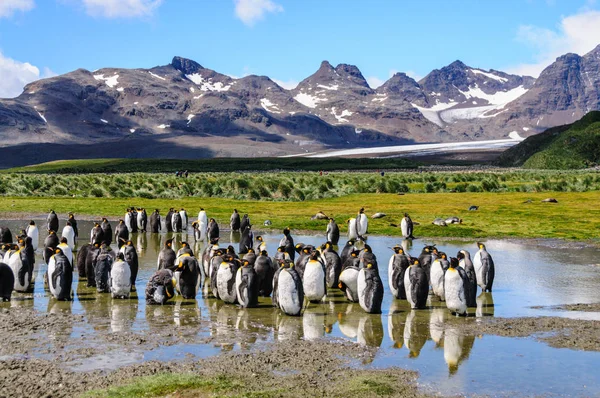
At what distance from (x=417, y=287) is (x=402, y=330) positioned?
1638mm

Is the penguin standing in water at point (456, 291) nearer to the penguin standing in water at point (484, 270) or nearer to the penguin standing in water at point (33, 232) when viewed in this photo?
the penguin standing in water at point (484, 270)

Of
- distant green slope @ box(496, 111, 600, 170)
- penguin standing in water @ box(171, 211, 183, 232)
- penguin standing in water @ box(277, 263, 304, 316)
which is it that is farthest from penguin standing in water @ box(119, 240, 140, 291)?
distant green slope @ box(496, 111, 600, 170)

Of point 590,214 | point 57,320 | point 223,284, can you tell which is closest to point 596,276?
point 223,284

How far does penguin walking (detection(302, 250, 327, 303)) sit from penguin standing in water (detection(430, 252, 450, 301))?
2.19 meters

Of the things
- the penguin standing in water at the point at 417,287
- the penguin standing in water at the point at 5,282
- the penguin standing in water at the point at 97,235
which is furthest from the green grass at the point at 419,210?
the penguin standing in water at the point at 5,282

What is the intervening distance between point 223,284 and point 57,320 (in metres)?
3.10

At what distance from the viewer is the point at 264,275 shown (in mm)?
14344

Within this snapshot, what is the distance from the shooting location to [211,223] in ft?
76.2

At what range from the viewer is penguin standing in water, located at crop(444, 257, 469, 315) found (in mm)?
12367

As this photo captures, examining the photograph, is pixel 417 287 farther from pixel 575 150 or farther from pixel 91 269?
pixel 575 150

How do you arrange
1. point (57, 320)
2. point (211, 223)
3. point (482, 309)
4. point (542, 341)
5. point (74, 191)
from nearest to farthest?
point (542, 341) < point (57, 320) < point (482, 309) < point (211, 223) < point (74, 191)

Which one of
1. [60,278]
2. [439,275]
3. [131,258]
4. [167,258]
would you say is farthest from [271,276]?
[60,278]

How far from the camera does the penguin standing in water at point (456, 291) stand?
1237 cm

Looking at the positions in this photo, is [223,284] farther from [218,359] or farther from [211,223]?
[211,223]
